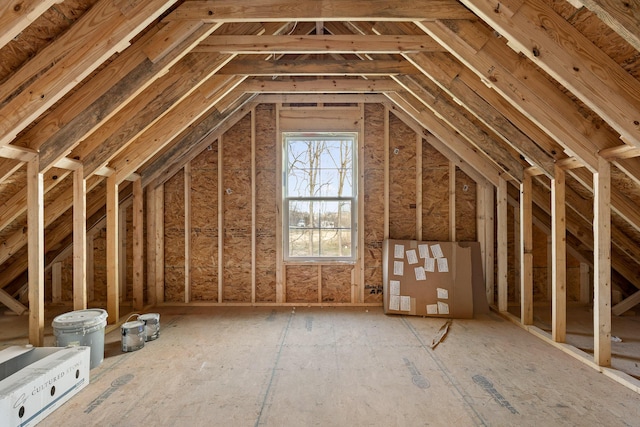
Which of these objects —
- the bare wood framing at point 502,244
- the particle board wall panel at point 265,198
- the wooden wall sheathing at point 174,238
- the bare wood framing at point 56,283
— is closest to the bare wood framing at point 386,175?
the bare wood framing at point 502,244

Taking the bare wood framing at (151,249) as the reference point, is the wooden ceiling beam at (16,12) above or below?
above

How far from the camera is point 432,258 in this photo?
498cm

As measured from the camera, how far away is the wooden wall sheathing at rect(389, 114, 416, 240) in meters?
5.29

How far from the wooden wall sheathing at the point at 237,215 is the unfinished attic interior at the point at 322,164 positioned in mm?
29

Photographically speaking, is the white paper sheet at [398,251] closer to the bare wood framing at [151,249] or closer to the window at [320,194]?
the window at [320,194]

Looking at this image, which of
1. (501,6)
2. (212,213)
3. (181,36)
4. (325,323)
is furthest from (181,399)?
(501,6)

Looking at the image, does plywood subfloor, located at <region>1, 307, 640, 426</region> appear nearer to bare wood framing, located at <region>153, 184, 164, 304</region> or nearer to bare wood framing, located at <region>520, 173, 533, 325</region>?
bare wood framing, located at <region>520, 173, 533, 325</region>

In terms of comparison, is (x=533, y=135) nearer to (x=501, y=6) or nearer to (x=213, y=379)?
(x=501, y=6)

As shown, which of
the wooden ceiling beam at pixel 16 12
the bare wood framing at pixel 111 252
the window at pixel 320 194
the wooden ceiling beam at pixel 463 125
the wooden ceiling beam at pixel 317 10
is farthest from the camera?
the window at pixel 320 194

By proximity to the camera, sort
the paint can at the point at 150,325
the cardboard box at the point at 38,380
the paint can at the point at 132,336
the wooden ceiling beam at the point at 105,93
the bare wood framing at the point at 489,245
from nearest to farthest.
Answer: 1. the cardboard box at the point at 38,380
2. the wooden ceiling beam at the point at 105,93
3. the paint can at the point at 132,336
4. the paint can at the point at 150,325
5. the bare wood framing at the point at 489,245

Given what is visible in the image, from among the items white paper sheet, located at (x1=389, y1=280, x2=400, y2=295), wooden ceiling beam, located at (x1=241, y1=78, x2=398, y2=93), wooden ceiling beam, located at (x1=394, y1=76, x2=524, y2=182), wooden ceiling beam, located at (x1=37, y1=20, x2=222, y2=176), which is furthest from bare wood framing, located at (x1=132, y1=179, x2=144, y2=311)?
wooden ceiling beam, located at (x1=394, y1=76, x2=524, y2=182)

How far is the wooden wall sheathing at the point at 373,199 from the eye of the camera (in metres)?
5.30

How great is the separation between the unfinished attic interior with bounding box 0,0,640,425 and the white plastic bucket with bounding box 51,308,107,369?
265 millimetres

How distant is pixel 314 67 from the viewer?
12.8 ft
